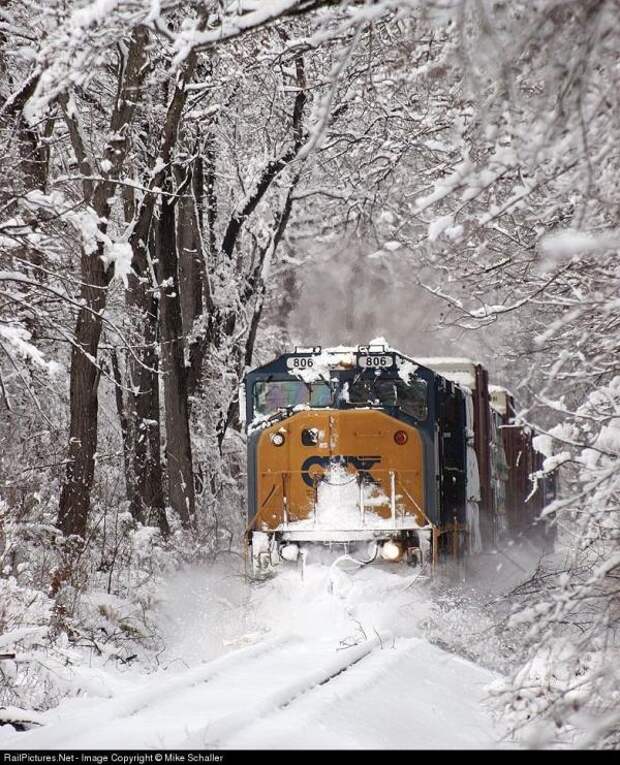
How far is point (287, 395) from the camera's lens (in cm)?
1423

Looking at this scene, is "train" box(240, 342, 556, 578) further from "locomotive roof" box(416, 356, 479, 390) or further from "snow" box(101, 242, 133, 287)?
"snow" box(101, 242, 133, 287)

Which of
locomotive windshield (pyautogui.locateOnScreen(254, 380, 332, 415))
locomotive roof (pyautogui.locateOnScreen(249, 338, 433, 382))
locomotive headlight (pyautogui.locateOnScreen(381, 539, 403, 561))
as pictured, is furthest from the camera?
locomotive windshield (pyautogui.locateOnScreen(254, 380, 332, 415))

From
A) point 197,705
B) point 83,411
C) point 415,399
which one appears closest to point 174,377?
point 83,411

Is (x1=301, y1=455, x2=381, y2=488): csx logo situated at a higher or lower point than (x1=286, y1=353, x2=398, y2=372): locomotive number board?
lower

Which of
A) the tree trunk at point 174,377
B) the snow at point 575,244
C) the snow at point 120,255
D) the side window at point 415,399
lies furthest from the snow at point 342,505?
the snow at point 575,244

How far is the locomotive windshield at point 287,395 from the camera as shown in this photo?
1408 centimetres

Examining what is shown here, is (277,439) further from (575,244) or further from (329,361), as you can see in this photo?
(575,244)

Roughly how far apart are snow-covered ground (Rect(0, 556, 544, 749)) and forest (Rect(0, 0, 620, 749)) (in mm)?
535

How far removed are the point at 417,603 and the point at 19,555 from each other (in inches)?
175

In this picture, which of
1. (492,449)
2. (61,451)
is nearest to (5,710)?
(61,451)

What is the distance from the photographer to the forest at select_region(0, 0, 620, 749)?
510cm

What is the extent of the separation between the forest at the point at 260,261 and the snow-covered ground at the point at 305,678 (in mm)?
535

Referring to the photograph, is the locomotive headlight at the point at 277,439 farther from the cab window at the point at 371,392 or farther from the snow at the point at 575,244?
the snow at the point at 575,244

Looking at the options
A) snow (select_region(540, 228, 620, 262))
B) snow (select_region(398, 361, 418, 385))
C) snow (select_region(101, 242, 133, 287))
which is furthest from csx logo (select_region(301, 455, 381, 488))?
snow (select_region(540, 228, 620, 262))
